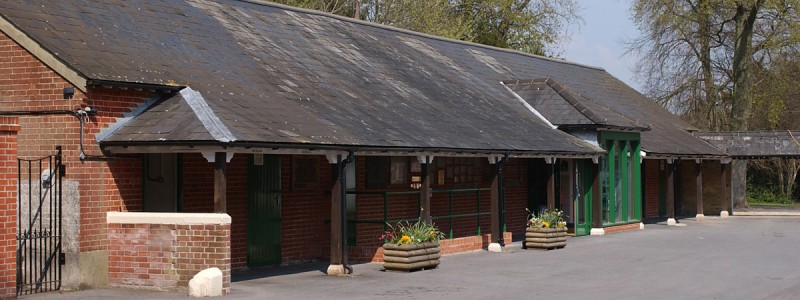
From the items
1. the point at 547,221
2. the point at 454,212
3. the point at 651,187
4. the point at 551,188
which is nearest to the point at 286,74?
the point at 454,212

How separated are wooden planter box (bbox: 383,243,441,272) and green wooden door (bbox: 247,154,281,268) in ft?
6.78

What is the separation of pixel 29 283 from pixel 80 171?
1.69 meters

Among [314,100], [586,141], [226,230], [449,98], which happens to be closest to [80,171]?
[226,230]

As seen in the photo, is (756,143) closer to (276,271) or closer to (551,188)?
(551,188)

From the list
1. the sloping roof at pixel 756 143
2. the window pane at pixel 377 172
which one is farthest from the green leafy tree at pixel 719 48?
the window pane at pixel 377 172

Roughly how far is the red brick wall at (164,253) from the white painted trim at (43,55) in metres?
2.13

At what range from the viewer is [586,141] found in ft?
88.9

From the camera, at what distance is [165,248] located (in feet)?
49.8

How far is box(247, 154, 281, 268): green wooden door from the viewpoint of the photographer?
1886 centimetres

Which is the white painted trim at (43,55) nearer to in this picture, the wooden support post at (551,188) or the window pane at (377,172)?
the window pane at (377,172)

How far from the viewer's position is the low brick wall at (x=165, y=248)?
14.9 meters

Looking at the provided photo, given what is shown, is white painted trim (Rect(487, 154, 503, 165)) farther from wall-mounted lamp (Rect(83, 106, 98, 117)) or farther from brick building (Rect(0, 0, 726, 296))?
wall-mounted lamp (Rect(83, 106, 98, 117))

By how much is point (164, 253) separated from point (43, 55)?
3.27m

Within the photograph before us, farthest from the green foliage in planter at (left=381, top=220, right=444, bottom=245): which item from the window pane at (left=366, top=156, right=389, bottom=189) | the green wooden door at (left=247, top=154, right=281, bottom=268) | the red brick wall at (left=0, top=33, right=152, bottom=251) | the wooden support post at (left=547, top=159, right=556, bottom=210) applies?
the wooden support post at (left=547, top=159, right=556, bottom=210)
